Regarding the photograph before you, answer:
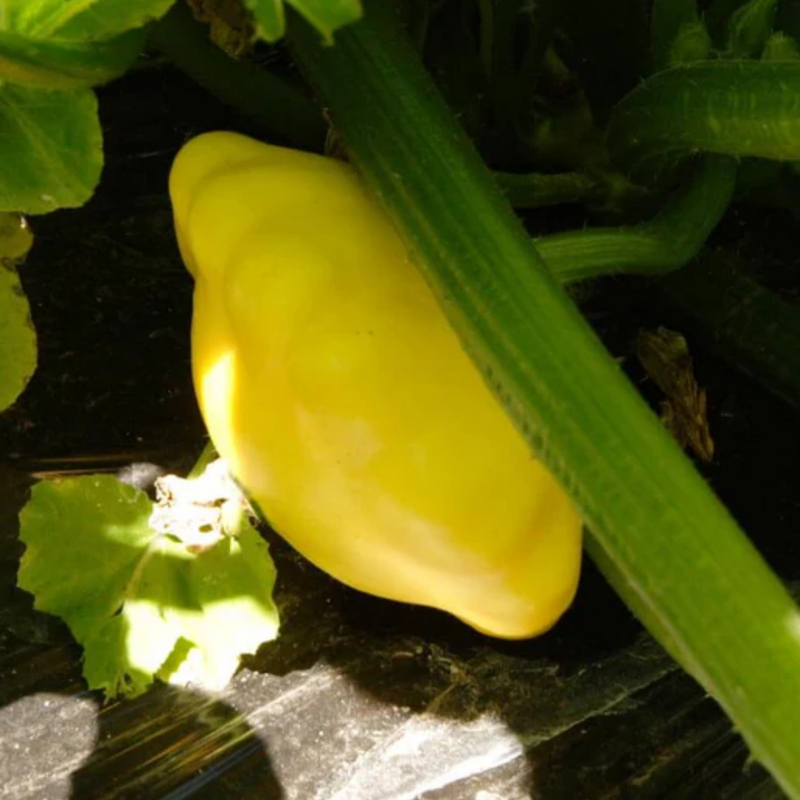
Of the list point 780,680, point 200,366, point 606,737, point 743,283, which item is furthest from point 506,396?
point 606,737

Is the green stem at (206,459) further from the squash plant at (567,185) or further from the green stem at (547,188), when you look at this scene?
the green stem at (547,188)

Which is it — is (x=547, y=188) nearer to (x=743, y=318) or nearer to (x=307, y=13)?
(x=743, y=318)

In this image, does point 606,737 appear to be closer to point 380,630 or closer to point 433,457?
point 380,630

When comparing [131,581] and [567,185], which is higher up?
→ [567,185]

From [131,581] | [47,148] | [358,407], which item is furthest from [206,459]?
[47,148]

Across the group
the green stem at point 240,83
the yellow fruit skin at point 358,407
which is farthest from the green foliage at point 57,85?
the green stem at point 240,83

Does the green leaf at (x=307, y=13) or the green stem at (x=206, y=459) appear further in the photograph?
the green stem at (x=206, y=459)

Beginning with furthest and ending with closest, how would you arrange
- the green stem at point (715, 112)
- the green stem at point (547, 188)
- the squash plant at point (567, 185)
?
the green stem at point (547, 188), the green stem at point (715, 112), the squash plant at point (567, 185)
